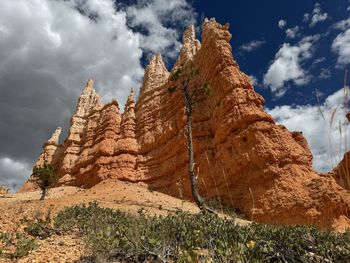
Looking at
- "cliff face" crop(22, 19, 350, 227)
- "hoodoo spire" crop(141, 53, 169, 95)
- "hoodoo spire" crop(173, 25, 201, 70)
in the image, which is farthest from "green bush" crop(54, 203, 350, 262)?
"hoodoo spire" crop(141, 53, 169, 95)

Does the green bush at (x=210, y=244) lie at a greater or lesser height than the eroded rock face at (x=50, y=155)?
lesser

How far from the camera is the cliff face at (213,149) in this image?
1944 cm

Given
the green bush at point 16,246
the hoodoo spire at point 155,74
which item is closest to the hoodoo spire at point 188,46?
the hoodoo spire at point 155,74

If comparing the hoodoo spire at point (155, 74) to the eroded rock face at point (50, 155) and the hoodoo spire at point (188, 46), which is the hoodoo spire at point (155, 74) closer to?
the hoodoo spire at point (188, 46)

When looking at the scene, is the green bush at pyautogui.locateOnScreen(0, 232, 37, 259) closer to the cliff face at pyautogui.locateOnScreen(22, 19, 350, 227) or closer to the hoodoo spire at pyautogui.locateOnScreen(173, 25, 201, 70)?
the cliff face at pyautogui.locateOnScreen(22, 19, 350, 227)

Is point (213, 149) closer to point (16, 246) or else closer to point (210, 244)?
point (16, 246)

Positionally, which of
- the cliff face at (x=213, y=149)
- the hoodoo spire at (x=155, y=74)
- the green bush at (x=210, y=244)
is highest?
the hoodoo spire at (x=155, y=74)

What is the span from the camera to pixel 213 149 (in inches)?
1101

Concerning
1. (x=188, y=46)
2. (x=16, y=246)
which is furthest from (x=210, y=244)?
(x=188, y=46)

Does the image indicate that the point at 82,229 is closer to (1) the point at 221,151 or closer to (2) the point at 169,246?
(2) the point at 169,246

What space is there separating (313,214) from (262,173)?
14.9 ft

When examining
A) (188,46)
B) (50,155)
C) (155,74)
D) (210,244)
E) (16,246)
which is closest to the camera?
(210,244)

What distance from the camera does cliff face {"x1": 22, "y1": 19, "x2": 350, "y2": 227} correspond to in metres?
19.4

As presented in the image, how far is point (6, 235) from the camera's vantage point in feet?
24.4
